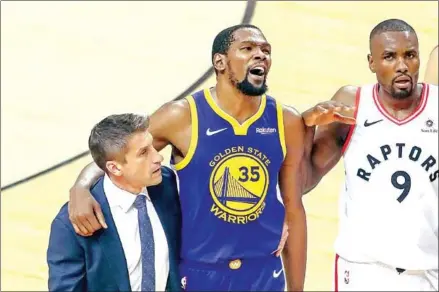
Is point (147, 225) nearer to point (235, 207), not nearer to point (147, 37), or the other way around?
point (235, 207)

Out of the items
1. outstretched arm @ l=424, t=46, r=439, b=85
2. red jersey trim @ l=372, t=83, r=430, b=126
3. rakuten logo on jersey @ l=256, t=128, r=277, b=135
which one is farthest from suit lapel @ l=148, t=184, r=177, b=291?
outstretched arm @ l=424, t=46, r=439, b=85

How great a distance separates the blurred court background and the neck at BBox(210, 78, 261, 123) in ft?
4.78

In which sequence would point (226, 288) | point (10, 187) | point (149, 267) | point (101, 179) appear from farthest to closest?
1. point (10, 187)
2. point (226, 288)
3. point (101, 179)
4. point (149, 267)

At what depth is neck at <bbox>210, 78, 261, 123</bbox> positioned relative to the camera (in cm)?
250

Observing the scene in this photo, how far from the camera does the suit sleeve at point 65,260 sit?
90.3 inches

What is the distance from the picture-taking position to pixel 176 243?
2.48 m

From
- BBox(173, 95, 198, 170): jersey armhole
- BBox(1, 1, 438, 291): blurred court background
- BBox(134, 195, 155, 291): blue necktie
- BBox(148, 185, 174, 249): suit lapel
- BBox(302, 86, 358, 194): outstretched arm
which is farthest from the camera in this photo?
BBox(1, 1, 438, 291): blurred court background

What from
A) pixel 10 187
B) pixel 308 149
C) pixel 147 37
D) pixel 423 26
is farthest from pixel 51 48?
pixel 308 149

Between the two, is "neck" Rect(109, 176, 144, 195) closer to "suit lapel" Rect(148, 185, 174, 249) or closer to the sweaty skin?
"suit lapel" Rect(148, 185, 174, 249)

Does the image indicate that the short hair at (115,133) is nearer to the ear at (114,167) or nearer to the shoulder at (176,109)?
the ear at (114,167)

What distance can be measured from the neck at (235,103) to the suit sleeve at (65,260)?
587 mm

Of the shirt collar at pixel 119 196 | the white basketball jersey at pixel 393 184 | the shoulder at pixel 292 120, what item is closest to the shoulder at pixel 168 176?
the shirt collar at pixel 119 196

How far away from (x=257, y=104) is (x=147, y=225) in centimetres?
51

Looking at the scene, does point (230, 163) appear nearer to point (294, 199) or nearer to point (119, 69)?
point (294, 199)
